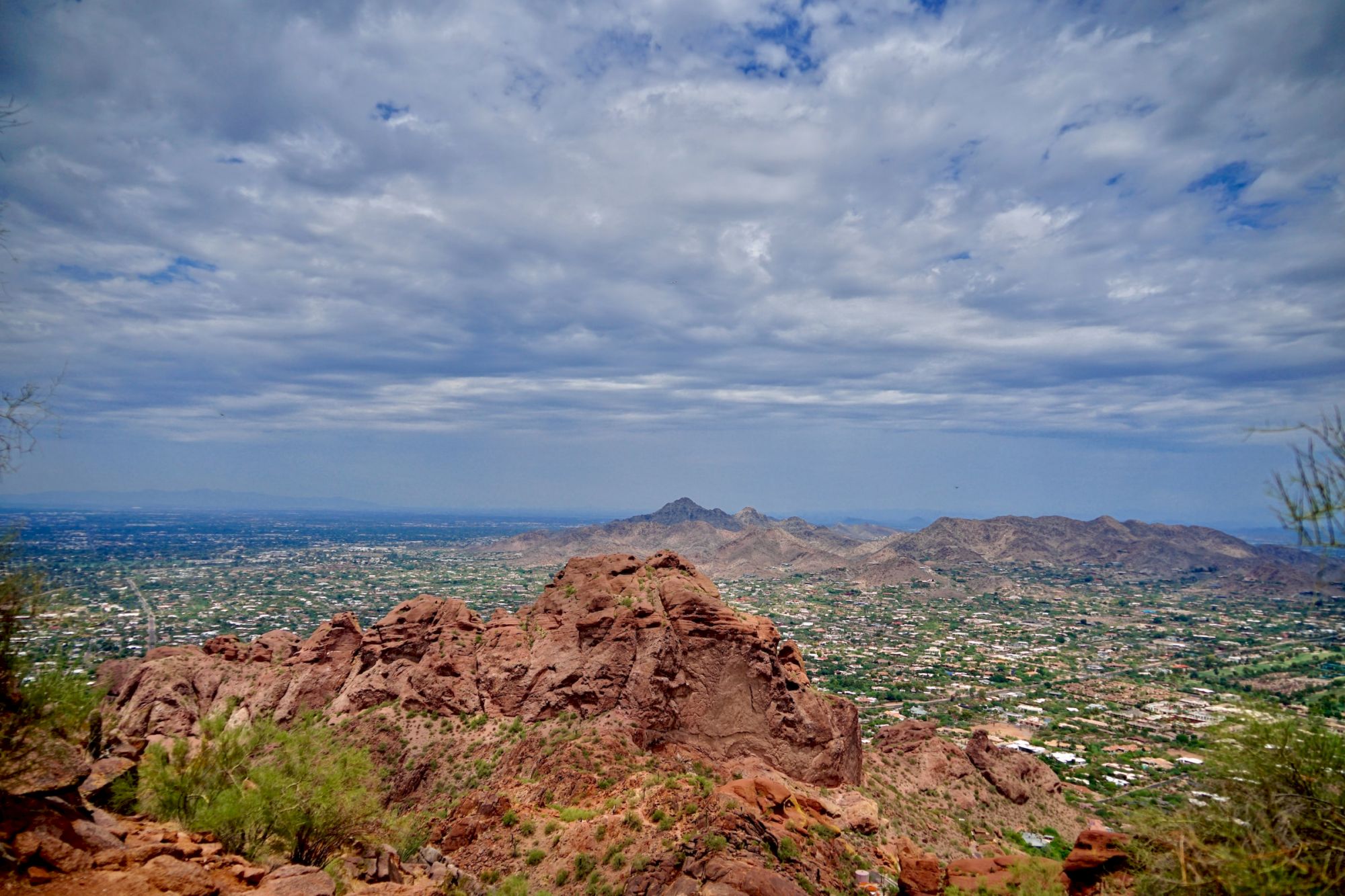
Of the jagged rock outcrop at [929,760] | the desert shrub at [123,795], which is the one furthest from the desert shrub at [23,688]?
the jagged rock outcrop at [929,760]

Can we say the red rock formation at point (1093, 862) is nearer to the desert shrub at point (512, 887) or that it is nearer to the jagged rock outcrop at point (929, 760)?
the desert shrub at point (512, 887)

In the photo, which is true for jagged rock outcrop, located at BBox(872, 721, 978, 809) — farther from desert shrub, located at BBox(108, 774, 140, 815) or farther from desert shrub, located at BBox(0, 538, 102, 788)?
desert shrub, located at BBox(0, 538, 102, 788)

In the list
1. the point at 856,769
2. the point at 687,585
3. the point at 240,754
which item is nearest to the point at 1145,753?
the point at 856,769

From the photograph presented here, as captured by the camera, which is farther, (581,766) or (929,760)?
(929,760)

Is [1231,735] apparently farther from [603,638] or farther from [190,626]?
[190,626]

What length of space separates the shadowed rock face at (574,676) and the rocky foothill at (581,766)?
0.41 feet

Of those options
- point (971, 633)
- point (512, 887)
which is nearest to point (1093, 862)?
point (512, 887)

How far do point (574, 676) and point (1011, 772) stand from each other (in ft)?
103

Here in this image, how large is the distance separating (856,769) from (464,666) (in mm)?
23763

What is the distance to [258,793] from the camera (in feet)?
60.0

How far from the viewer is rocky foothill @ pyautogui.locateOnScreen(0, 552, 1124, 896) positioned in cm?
1620

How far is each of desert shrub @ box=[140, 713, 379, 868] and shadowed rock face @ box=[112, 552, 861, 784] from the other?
14.3m

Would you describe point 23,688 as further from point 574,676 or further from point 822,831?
point 574,676

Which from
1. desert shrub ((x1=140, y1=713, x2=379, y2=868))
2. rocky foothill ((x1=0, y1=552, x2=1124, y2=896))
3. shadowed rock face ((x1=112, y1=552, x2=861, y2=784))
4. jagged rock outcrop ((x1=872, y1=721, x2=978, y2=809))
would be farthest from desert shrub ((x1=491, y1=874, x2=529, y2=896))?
jagged rock outcrop ((x1=872, y1=721, x2=978, y2=809))
